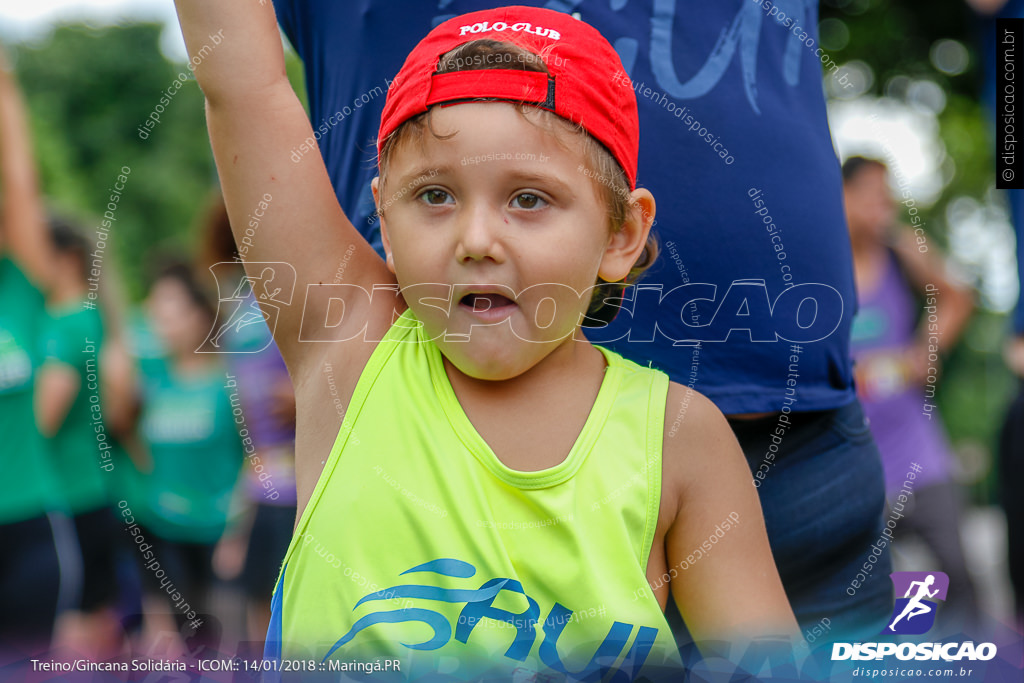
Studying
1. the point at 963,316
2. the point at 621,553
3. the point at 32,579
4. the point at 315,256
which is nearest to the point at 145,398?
the point at 32,579

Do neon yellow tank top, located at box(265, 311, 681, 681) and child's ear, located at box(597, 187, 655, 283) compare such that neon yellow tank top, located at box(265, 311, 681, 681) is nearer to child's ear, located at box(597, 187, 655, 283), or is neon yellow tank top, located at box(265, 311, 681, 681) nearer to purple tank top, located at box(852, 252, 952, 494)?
child's ear, located at box(597, 187, 655, 283)

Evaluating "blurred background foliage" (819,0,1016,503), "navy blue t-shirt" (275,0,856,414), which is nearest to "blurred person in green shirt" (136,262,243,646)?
"navy blue t-shirt" (275,0,856,414)

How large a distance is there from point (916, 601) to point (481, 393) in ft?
2.31

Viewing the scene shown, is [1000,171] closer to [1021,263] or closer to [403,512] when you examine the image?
[1021,263]

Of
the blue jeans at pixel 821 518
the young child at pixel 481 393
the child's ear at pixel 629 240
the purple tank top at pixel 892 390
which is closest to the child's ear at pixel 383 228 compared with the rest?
the young child at pixel 481 393

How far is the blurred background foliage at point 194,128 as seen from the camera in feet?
20.9

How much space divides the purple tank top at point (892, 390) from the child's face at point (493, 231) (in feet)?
7.87

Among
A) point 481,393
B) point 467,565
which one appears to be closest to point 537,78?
point 481,393

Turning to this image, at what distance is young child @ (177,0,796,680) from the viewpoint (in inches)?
34.3

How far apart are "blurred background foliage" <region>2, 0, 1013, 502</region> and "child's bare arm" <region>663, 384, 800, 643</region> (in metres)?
1.03

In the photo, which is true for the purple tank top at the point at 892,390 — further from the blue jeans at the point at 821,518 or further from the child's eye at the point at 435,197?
the child's eye at the point at 435,197

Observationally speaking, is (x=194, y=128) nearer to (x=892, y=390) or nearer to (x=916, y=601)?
(x=892, y=390)

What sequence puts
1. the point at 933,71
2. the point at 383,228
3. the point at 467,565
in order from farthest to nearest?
1. the point at 933,71
2. the point at 383,228
3. the point at 467,565

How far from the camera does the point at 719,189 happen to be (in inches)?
44.9
